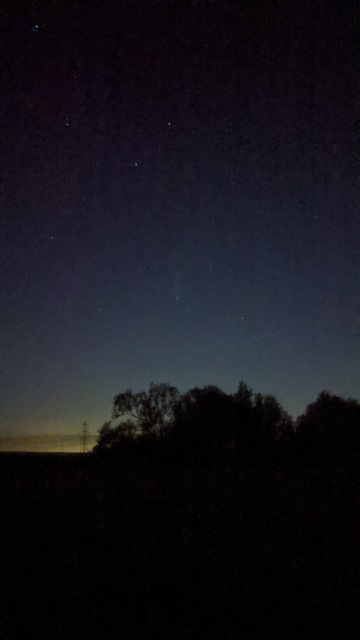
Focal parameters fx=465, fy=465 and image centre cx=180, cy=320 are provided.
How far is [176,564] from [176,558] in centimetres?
36

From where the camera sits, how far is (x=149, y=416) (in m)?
41.4

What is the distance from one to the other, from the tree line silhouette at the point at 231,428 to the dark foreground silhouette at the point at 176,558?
13.3 meters

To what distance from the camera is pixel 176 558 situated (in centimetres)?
980

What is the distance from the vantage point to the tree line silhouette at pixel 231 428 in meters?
35.4

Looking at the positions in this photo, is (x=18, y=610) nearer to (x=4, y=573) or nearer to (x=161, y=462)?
(x=4, y=573)

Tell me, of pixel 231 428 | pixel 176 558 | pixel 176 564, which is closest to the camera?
pixel 176 564

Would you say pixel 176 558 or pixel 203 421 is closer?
pixel 176 558

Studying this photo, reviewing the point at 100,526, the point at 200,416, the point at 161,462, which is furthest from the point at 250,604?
the point at 200,416

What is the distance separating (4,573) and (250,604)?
4.61 m

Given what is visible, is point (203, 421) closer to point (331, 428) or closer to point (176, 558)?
point (331, 428)

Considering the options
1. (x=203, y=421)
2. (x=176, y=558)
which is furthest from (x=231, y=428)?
(x=176, y=558)

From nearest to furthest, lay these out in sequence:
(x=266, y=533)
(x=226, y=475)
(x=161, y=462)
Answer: (x=266, y=533) < (x=226, y=475) < (x=161, y=462)

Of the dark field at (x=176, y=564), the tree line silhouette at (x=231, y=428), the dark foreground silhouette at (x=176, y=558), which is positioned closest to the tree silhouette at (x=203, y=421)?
the tree line silhouette at (x=231, y=428)

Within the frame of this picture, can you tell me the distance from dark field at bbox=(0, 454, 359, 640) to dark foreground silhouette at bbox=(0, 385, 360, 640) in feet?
0.09
